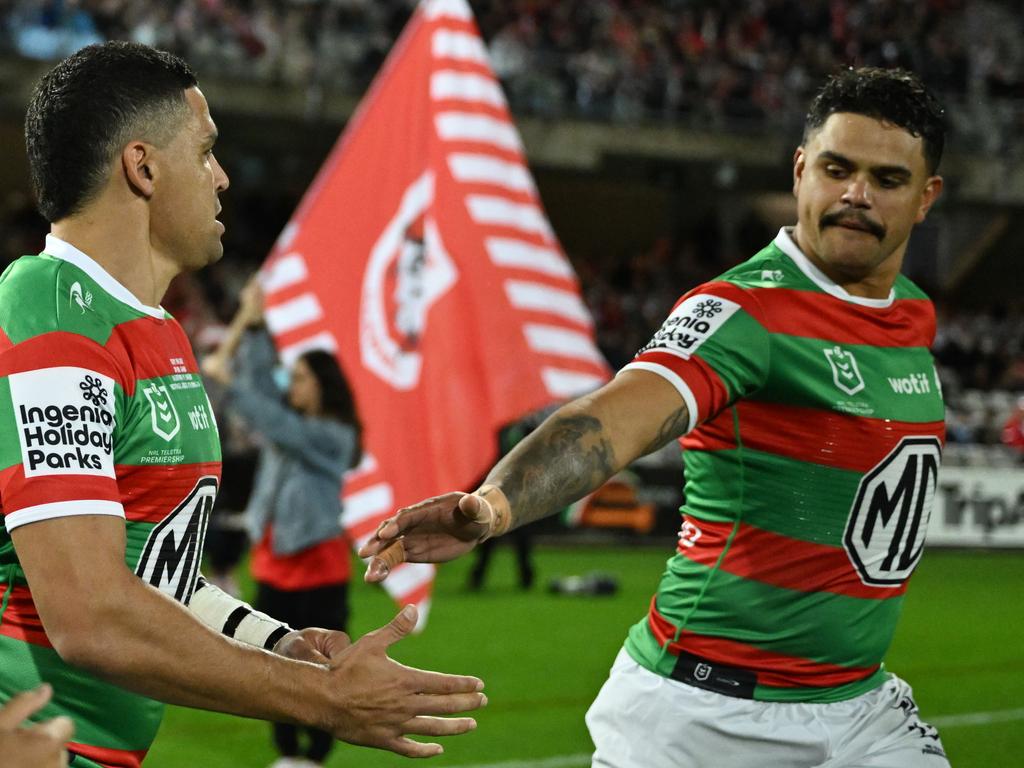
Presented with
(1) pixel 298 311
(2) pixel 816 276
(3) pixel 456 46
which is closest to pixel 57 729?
(2) pixel 816 276

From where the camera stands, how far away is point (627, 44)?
27.3 metres

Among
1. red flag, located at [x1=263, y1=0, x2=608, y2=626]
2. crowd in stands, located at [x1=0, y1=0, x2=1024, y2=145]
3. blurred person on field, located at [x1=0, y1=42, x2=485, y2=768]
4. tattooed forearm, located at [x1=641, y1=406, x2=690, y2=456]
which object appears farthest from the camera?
crowd in stands, located at [x1=0, y1=0, x2=1024, y2=145]

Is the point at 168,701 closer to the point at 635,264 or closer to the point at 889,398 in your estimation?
the point at 889,398

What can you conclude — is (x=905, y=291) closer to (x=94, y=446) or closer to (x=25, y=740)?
(x=94, y=446)

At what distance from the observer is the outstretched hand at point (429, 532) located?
2.59 meters

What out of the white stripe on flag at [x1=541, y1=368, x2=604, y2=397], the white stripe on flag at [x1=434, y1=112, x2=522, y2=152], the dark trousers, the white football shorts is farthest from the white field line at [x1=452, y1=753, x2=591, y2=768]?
the white football shorts

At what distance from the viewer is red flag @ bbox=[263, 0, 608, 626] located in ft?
22.8

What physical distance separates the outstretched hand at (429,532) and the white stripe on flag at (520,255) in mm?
4726

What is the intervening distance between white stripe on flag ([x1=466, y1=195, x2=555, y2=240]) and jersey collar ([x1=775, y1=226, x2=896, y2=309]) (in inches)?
147

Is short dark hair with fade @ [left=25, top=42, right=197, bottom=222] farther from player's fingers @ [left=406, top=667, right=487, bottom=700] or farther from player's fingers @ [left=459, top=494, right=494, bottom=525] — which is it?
player's fingers @ [left=406, top=667, right=487, bottom=700]

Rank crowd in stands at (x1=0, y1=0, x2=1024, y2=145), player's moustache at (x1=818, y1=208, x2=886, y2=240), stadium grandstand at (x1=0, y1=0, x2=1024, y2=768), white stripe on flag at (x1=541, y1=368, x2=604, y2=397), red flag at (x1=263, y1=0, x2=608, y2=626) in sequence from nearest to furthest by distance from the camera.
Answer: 1. player's moustache at (x1=818, y1=208, x2=886, y2=240)
2. red flag at (x1=263, y1=0, x2=608, y2=626)
3. white stripe on flag at (x1=541, y1=368, x2=604, y2=397)
4. stadium grandstand at (x1=0, y1=0, x2=1024, y2=768)
5. crowd in stands at (x1=0, y1=0, x2=1024, y2=145)

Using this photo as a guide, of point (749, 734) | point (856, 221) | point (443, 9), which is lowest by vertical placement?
point (749, 734)

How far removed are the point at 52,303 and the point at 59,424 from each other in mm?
238

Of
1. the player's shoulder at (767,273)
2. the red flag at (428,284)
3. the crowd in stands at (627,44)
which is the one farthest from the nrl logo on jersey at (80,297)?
the crowd in stands at (627,44)
